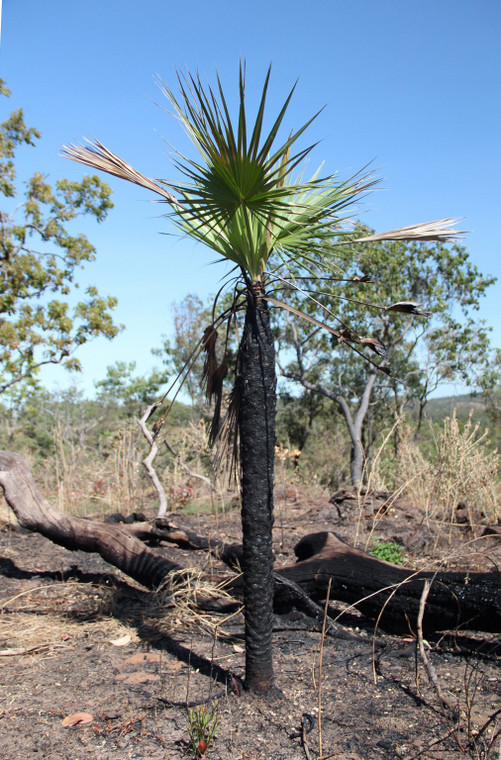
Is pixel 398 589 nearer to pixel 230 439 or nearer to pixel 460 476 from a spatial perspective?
pixel 230 439

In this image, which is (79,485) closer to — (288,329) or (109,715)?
(109,715)

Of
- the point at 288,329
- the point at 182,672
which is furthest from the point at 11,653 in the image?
the point at 288,329

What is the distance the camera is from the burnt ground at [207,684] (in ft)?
8.06

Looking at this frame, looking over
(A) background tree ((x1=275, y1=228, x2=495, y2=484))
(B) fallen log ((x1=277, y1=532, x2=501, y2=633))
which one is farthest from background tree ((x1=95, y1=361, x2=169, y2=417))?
(B) fallen log ((x1=277, y1=532, x2=501, y2=633))

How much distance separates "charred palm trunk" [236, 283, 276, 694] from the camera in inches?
109

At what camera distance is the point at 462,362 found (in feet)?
61.6

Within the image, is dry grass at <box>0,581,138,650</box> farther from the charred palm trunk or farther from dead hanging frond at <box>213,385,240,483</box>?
dead hanging frond at <box>213,385,240,483</box>

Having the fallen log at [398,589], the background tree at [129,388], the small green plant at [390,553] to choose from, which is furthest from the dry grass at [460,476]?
the background tree at [129,388]

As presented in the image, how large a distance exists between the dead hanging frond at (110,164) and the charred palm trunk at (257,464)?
67 cm

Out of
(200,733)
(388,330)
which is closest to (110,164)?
(200,733)

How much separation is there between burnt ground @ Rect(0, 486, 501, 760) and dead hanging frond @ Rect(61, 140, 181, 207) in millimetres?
2172

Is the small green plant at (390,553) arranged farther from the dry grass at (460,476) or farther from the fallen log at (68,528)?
the fallen log at (68,528)

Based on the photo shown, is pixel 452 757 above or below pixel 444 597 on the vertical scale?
below

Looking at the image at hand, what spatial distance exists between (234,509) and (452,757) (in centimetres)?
689
